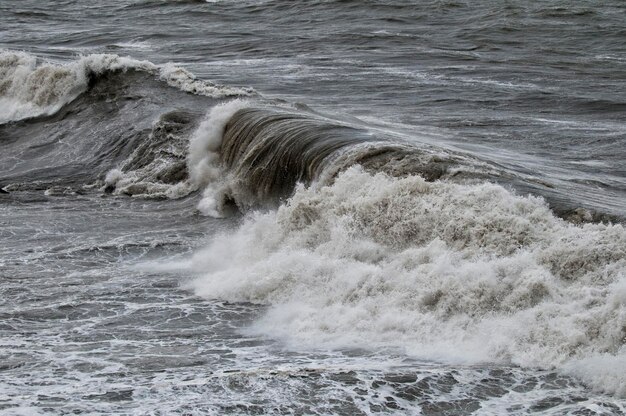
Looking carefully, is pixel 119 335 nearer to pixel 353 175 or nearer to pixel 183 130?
pixel 353 175

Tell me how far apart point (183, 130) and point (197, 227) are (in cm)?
382

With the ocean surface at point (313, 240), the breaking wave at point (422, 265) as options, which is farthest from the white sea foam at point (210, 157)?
the breaking wave at point (422, 265)

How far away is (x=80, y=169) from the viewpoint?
658 inches

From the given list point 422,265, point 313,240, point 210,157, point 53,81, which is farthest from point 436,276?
point 53,81

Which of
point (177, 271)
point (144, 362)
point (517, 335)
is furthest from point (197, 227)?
point (517, 335)

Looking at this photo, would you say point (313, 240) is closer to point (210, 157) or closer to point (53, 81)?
point (210, 157)

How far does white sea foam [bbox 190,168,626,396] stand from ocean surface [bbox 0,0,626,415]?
2 centimetres

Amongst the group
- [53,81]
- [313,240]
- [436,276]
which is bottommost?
[313,240]

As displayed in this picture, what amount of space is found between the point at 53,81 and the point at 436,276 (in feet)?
44.7

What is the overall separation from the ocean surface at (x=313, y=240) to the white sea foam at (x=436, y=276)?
1.0 inches

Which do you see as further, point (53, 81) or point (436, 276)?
point (53, 81)

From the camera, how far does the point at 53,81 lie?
20969 mm

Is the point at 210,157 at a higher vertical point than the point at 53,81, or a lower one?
lower

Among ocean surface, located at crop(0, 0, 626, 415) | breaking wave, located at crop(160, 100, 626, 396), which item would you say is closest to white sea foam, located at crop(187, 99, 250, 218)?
ocean surface, located at crop(0, 0, 626, 415)
